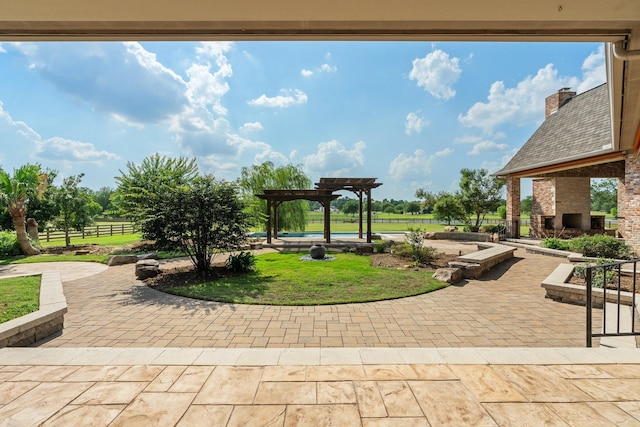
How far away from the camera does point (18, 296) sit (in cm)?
534

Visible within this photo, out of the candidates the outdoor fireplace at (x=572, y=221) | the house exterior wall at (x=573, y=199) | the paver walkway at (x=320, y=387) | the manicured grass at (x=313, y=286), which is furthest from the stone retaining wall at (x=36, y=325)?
the outdoor fireplace at (x=572, y=221)

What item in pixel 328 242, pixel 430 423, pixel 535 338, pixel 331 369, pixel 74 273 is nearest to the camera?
pixel 430 423

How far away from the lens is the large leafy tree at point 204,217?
760 centimetres

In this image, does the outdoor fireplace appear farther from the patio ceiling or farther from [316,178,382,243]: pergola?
the patio ceiling

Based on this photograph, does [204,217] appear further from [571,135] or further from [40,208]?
[571,135]

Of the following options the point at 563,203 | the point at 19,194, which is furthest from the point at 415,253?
the point at 19,194

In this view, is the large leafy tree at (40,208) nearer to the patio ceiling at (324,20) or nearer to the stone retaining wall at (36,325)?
the stone retaining wall at (36,325)

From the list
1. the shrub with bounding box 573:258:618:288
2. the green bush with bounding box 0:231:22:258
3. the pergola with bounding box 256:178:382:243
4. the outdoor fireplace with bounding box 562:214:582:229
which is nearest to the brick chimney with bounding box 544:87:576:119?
the outdoor fireplace with bounding box 562:214:582:229

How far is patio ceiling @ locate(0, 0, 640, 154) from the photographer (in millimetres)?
2385

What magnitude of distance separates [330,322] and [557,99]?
20734 millimetres
